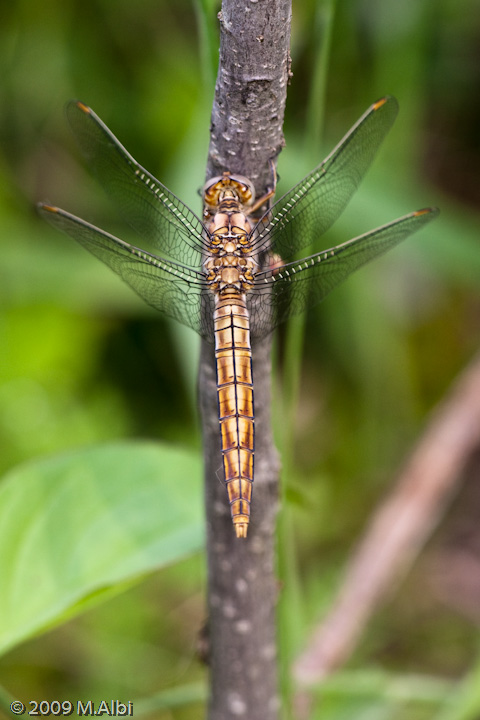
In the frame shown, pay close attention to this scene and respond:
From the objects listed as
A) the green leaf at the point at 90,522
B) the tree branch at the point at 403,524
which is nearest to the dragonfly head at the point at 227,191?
the green leaf at the point at 90,522

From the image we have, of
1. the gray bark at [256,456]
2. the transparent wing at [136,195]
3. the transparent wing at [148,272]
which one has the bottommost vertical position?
the gray bark at [256,456]

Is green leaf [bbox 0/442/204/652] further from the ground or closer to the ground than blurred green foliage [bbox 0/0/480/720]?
closer to the ground

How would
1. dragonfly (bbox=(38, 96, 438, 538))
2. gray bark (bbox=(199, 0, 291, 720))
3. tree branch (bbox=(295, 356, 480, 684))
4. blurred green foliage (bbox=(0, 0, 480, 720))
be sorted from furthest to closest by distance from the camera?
blurred green foliage (bbox=(0, 0, 480, 720)) < tree branch (bbox=(295, 356, 480, 684)) < dragonfly (bbox=(38, 96, 438, 538)) < gray bark (bbox=(199, 0, 291, 720))

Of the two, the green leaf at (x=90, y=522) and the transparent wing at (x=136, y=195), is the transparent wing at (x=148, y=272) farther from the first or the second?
the green leaf at (x=90, y=522)

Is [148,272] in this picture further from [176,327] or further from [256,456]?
[176,327]

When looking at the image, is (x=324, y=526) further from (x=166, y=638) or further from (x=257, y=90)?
(x=257, y=90)

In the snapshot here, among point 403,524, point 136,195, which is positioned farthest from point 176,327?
point 403,524

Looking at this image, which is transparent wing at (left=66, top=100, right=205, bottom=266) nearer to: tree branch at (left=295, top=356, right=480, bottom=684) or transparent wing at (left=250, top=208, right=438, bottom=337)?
transparent wing at (left=250, top=208, right=438, bottom=337)

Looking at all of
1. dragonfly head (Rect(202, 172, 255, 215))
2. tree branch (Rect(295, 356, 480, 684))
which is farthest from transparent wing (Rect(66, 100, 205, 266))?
tree branch (Rect(295, 356, 480, 684))
